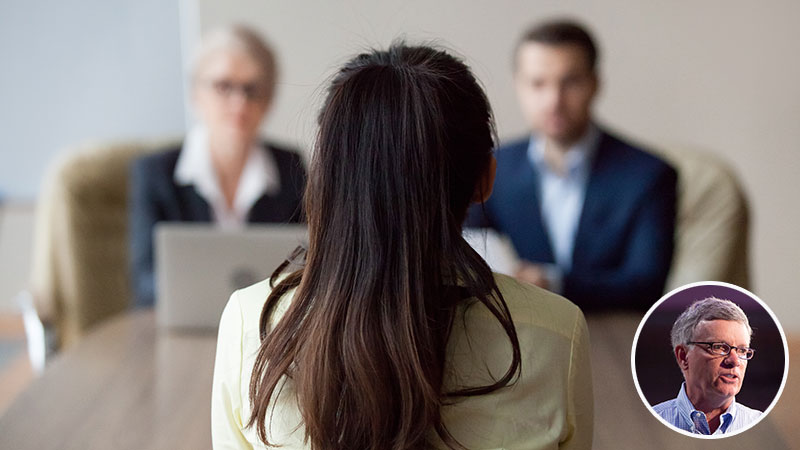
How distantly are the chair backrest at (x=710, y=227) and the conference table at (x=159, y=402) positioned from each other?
1.64 feet

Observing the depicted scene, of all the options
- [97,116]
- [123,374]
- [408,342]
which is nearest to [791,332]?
[408,342]

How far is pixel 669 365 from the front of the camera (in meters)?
0.89

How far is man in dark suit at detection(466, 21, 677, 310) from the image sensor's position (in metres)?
2.22

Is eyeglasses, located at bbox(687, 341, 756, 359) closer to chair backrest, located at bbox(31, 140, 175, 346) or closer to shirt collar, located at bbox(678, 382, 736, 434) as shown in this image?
shirt collar, located at bbox(678, 382, 736, 434)

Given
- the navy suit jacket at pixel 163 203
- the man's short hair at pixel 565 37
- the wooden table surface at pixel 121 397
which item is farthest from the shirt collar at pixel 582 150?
the wooden table surface at pixel 121 397

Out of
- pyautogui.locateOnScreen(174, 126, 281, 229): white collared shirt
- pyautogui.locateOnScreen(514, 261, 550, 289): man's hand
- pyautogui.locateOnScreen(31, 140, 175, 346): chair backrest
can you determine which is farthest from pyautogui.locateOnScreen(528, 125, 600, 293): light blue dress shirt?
pyautogui.locateOnScreen(31, 140, 175, 346): chair backrest

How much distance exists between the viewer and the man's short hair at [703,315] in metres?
0.87

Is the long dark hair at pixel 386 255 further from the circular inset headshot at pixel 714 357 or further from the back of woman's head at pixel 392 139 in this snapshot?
the circular inset headshot at pixel 714 357

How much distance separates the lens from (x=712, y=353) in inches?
34.5

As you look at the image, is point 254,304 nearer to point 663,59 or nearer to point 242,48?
point 242,48

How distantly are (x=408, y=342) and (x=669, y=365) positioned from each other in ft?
0.87

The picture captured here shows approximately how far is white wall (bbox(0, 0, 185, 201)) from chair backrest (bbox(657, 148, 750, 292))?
6.58 ft

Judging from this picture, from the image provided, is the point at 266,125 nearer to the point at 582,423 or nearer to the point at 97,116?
the point at 97,116

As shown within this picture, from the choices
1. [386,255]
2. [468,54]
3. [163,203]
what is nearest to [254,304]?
[386,255]
